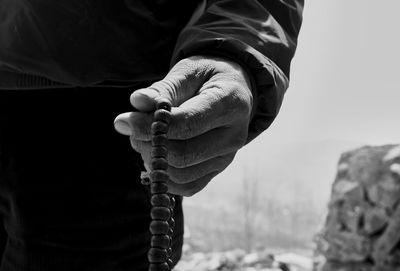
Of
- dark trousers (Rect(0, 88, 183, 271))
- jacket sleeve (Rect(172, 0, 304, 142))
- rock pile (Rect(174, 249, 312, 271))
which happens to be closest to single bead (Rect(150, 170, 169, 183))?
jacket sleeve (Rect(172, 0, 304, 142))

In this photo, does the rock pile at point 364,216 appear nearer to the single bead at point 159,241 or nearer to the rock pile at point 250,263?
the rock pile at point 250,263

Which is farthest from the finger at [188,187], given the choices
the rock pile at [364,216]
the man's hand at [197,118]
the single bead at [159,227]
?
the rock pile at [364,216]

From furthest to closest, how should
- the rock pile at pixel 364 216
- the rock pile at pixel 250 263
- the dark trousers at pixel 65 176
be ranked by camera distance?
the rock pile at pixel 250 263, the rock pile at pixel 364 216, the dark trousers at pixel 65 176

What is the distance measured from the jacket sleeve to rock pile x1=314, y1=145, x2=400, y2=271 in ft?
10.9

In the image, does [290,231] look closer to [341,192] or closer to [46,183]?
[341,192]

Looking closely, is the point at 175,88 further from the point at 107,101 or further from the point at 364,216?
the point at 364,216

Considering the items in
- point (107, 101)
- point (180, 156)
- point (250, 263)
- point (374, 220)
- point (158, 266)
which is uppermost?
point (107, 101)

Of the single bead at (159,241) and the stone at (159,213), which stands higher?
the stone at (159,213)

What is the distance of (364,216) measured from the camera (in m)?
4.09

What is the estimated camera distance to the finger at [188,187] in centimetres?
67

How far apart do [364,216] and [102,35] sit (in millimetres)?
3436

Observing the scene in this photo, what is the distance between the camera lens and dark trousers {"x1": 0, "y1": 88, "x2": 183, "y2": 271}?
107 centimetres

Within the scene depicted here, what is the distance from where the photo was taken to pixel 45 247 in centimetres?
108

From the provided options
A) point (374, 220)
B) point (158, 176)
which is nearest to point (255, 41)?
point (158, 176)
